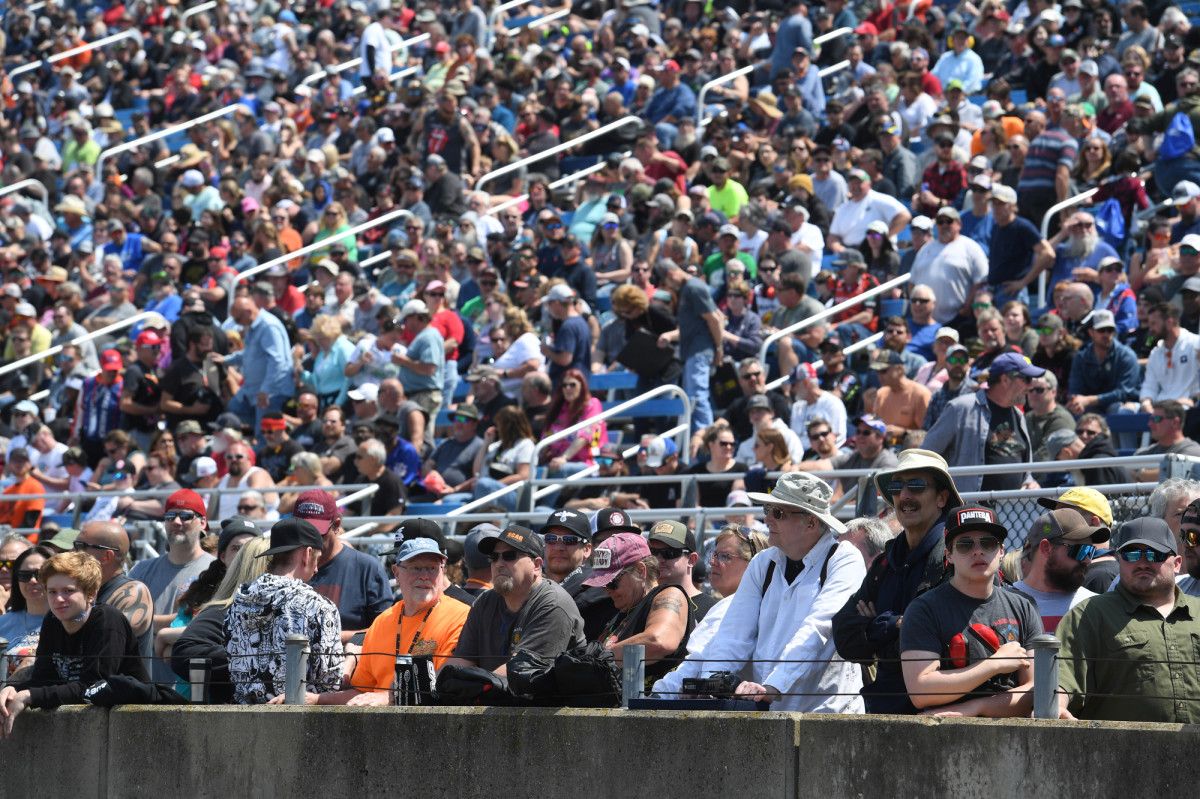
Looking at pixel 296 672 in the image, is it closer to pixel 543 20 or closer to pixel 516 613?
pixel 516 613

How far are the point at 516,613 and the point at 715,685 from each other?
41.8 inches

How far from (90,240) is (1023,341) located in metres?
13.1

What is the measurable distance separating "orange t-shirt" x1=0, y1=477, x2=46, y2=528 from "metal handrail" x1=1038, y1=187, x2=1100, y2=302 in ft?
27.1

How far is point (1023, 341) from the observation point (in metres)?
11.6

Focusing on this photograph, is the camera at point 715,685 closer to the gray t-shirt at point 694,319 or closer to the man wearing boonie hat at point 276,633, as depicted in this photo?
the man wearing boonie hat at point 276,633

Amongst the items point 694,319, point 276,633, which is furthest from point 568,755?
point 694,319

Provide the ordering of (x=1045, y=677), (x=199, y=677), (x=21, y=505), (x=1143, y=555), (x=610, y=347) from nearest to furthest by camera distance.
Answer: (x=1045, y=677)
(x=1143, y=555)
(x=199, y=677)
(x=21, y=505)
(x=610, y=347)

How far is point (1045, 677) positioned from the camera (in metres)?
5.00

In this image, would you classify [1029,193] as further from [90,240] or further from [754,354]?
[90,240]

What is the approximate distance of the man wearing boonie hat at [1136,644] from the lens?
5.21 meters

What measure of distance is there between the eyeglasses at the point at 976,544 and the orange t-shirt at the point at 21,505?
10.4 m

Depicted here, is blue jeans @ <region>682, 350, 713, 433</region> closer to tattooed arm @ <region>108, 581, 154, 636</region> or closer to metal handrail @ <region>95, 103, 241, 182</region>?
tattooed arm @ <region>108, 581, 154, 636</region>

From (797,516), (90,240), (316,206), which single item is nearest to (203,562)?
(797,516)

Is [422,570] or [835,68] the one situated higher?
[835,68]
